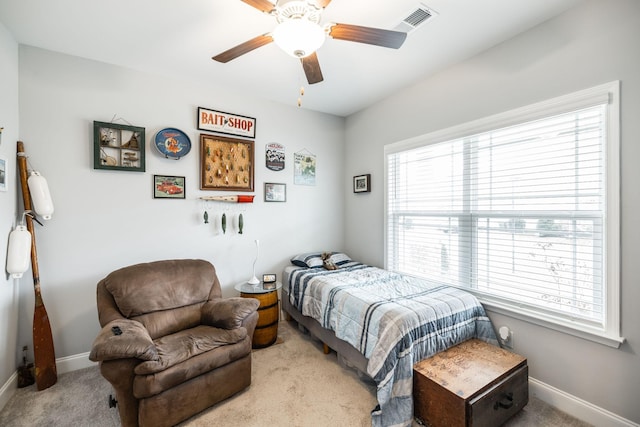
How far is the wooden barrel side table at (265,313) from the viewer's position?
105 inches

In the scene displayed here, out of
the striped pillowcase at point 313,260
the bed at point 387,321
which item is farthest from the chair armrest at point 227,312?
the striped pillowcase at point 313,260

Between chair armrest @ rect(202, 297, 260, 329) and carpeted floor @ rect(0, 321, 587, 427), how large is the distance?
0.53 metres

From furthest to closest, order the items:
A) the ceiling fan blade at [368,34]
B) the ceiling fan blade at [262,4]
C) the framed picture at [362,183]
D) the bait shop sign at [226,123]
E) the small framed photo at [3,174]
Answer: the framed picture at [362,183] → the bait shop sign at [226,123] → the small framed photo at [3,174] → the ceiling fan blade at [368,34] → the ceiling fan blade at [262,4]

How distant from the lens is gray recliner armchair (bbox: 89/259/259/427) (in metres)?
1.59

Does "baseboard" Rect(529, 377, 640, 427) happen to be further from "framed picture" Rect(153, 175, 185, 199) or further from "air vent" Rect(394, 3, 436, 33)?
"framed picture" Rect(153, 175, 185, 199)

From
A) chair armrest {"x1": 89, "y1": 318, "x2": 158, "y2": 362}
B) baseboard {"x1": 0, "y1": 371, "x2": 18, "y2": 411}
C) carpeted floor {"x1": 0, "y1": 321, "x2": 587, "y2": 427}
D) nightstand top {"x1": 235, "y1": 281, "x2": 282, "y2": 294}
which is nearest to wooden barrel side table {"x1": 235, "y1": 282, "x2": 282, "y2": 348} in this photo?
nightstand top {"x1": 235, "y1": 281, "x2": 282, "y2": 294}

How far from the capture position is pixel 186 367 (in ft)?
5.65

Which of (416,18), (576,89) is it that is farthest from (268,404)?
(576,89)

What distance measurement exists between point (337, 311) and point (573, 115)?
2.24 meters

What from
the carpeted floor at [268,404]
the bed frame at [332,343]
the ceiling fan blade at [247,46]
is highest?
the ceiling fan blade at [247,46]

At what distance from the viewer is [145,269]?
7.47 ft

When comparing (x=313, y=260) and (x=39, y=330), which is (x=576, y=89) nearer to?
(x=313, y=260)

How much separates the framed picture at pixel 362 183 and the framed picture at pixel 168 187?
2.12 metres

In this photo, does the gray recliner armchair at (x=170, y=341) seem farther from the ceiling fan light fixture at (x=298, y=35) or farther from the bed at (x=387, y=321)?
the ceiling fan light fixture at (x=298, y=35)
